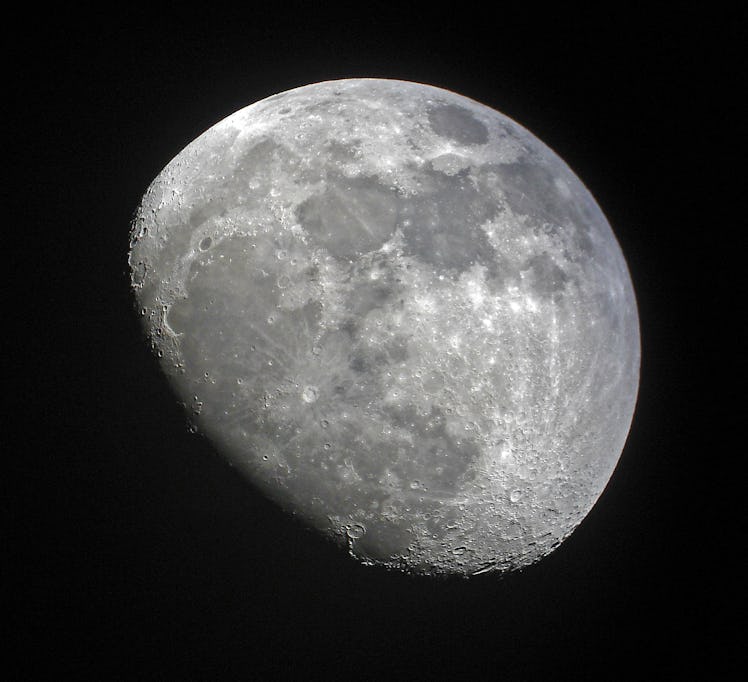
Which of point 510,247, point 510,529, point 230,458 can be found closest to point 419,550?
point 510,529

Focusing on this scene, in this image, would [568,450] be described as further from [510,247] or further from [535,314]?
[510,247]

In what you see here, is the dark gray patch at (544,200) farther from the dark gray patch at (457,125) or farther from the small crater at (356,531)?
the small crater at (356,531)

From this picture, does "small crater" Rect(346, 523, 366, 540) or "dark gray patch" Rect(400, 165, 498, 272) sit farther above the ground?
"dark gray patch" Rect(400, 165, 498, 272)

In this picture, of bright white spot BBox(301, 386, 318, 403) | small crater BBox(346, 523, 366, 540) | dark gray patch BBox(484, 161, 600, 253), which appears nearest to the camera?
bright white spot BBox(301, 386, 318, 403)

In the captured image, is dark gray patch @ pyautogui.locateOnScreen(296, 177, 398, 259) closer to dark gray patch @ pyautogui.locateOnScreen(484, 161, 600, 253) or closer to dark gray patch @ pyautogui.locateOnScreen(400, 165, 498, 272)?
dark gray patch @ pyautogui.locateOnScreen(400, 165, 498, 272)

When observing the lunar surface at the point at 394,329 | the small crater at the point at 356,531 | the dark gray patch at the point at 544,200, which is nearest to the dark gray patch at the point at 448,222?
the lunar surface at the point at 394,329

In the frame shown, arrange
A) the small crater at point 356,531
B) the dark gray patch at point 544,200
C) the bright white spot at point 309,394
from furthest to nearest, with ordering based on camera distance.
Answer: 1. the dark gray patch at point 544,200
2. the small crater at point 356,531
3. the bright white spot at point 309,394

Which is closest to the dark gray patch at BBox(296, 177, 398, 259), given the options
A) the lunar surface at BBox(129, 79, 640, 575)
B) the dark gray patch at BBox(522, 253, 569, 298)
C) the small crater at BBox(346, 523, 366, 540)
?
the lunar surface at BBox(129, 79, 640, 575)
